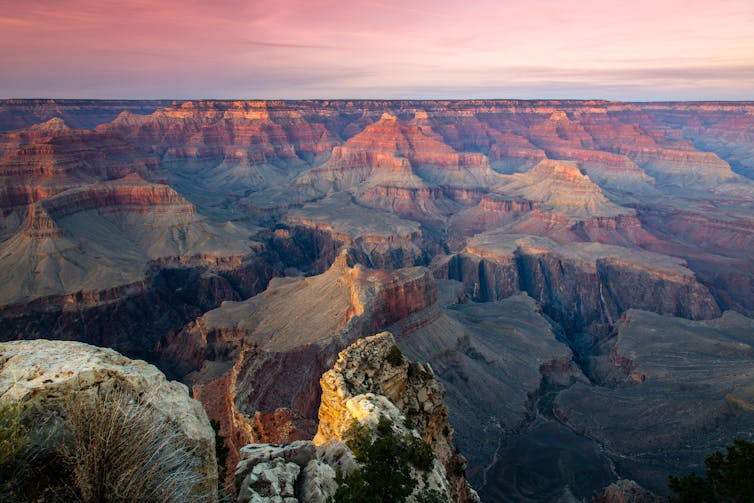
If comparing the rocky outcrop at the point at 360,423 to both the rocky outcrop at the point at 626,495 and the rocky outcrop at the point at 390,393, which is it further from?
the rocky outcrop at the point at 626,495

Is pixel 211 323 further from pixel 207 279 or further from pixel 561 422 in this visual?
pixel 561 422

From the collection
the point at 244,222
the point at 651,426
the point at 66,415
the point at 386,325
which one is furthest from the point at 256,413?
the point at 244,222

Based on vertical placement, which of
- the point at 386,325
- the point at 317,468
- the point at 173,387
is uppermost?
the point at 173,387

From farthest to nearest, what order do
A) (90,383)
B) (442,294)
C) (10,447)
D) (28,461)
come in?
(442,294)
(90,383)
(28,461)
(10,447)

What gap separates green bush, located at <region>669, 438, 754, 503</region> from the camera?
909 inches

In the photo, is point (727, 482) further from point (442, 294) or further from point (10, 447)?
point (442, 294)

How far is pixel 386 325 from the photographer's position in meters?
53.9

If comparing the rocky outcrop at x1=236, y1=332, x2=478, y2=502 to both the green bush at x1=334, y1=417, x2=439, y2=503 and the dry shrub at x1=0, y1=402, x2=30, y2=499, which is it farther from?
the dry shrub at x1=0, y1=402, x2=30, y2=499

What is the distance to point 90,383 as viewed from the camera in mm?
10812

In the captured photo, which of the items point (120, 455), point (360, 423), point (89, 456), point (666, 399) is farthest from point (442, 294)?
point (89, 456)

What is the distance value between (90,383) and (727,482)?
28899 mm

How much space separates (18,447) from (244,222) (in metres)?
130

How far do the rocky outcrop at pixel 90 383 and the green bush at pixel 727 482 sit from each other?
82.1 ft

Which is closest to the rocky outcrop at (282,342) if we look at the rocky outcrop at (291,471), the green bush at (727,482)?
the rocky outcrop at (291,471)
